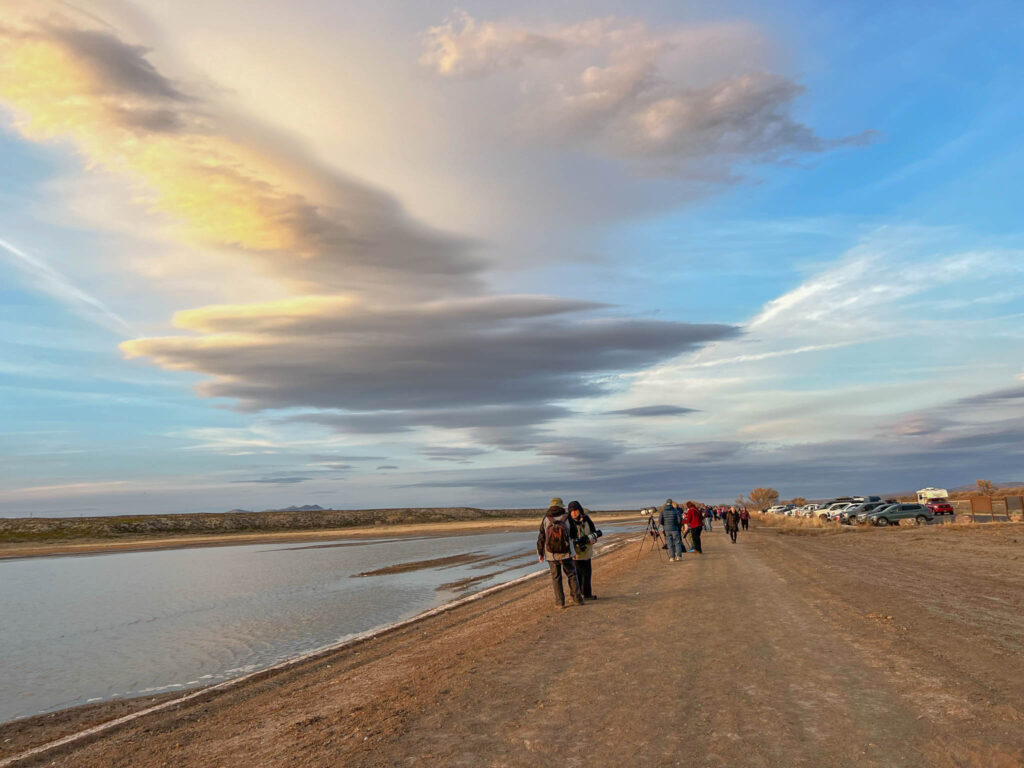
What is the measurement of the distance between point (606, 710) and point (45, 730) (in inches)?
343

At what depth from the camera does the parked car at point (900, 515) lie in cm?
4931

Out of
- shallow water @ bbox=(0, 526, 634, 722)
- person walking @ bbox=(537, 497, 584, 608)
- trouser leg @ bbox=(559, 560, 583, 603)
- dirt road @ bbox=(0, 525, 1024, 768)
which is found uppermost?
person walking @ bbox=(537, 497, 584, 608)

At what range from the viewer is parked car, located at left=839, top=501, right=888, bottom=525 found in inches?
2082

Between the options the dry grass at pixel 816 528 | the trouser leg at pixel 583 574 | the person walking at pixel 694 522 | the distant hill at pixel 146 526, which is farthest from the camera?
the distant hill at pixel 146 526

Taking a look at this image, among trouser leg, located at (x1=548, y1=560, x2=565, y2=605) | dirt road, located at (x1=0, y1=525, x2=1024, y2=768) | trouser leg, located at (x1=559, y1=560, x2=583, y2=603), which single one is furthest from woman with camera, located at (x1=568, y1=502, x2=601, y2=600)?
dirt road, located at (x1=0, y1=525, x2=1024, y2=768)

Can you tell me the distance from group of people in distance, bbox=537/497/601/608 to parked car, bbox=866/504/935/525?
4198 centimetres

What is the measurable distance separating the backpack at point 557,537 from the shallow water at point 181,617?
5.88 meters

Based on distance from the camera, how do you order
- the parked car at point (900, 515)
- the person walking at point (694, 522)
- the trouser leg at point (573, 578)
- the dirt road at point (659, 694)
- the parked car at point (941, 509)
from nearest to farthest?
the dirt road at point (659, 694) < the trouser leg at point (573, 578) < the person walking at point (694, 522) < the parked car at point (900, 515) < the parked car at point (941, 509)

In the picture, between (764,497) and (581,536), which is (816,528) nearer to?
(581,536)

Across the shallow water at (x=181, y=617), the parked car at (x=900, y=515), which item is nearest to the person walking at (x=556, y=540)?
the shallow water at (x=181, y=617)

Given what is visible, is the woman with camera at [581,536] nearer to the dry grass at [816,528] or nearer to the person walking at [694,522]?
the person walking at [694,522]

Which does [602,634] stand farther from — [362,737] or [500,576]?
[500,576]

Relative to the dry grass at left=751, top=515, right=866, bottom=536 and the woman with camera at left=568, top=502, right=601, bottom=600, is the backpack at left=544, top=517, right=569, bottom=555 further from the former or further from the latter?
the dry grass at left=751, top=515, right=866, bottom=536

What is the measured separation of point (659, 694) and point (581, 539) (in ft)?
25.2
